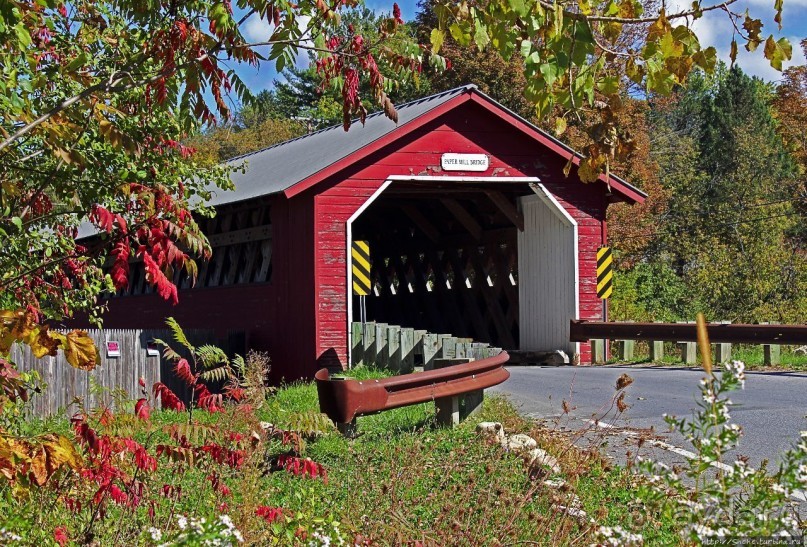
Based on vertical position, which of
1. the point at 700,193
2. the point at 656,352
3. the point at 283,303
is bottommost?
the point at 656,352

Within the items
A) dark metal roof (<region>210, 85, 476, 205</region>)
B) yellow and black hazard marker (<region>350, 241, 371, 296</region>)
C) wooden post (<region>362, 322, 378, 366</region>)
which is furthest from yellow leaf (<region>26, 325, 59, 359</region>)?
yellow and black hazard marker (<region>350, 241, 371, 296</region>)

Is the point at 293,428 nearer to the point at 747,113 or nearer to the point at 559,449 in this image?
the point at 559,449

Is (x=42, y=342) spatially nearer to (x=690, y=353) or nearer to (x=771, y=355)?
(x=771, y=355)

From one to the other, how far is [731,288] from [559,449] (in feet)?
69.1

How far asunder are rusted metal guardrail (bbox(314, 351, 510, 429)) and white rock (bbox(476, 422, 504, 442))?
37 centimetres

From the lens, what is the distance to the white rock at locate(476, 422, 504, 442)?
7.65 metres

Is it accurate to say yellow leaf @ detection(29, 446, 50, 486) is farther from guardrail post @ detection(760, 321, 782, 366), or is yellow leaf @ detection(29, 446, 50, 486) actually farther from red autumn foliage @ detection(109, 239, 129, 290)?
guardrail post @ detection(760, 321, 782, 366)

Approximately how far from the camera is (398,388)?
26.3 feet

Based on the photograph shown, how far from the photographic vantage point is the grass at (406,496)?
15.4 ft

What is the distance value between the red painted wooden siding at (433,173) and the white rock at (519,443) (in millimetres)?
8039

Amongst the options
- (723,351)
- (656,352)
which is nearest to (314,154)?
(656,352)

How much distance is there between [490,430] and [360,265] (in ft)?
27.5

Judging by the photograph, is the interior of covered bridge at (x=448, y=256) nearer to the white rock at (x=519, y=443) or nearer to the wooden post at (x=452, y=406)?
the wooden post at (x=452, y=406)

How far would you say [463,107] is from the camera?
16812 millimetres
